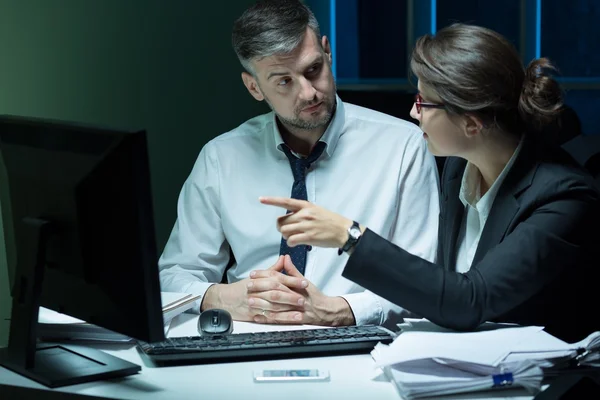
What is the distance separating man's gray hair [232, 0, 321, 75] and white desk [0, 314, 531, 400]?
1.01 m

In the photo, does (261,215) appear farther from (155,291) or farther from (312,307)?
(155,291)

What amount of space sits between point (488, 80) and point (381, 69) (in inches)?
156

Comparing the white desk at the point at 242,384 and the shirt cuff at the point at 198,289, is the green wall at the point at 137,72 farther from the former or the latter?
the white desk at the point at 242,384

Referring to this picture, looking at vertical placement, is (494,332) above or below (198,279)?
below

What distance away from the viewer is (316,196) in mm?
2660

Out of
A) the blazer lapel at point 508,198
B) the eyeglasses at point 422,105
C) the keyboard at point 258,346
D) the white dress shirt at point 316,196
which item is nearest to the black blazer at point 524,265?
the blazer lapel at point 508,198

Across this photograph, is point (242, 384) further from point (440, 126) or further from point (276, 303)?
point (440, 126)

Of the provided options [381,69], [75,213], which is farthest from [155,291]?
[381,69]

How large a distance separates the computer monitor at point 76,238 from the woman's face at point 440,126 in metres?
0.83

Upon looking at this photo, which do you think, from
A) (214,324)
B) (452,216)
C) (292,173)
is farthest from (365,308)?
(292,173)

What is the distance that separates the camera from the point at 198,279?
262 cm

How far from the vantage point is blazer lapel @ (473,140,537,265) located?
6.84 ft

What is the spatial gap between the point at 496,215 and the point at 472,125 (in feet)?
0.72

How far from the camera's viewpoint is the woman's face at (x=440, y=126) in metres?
2.14
